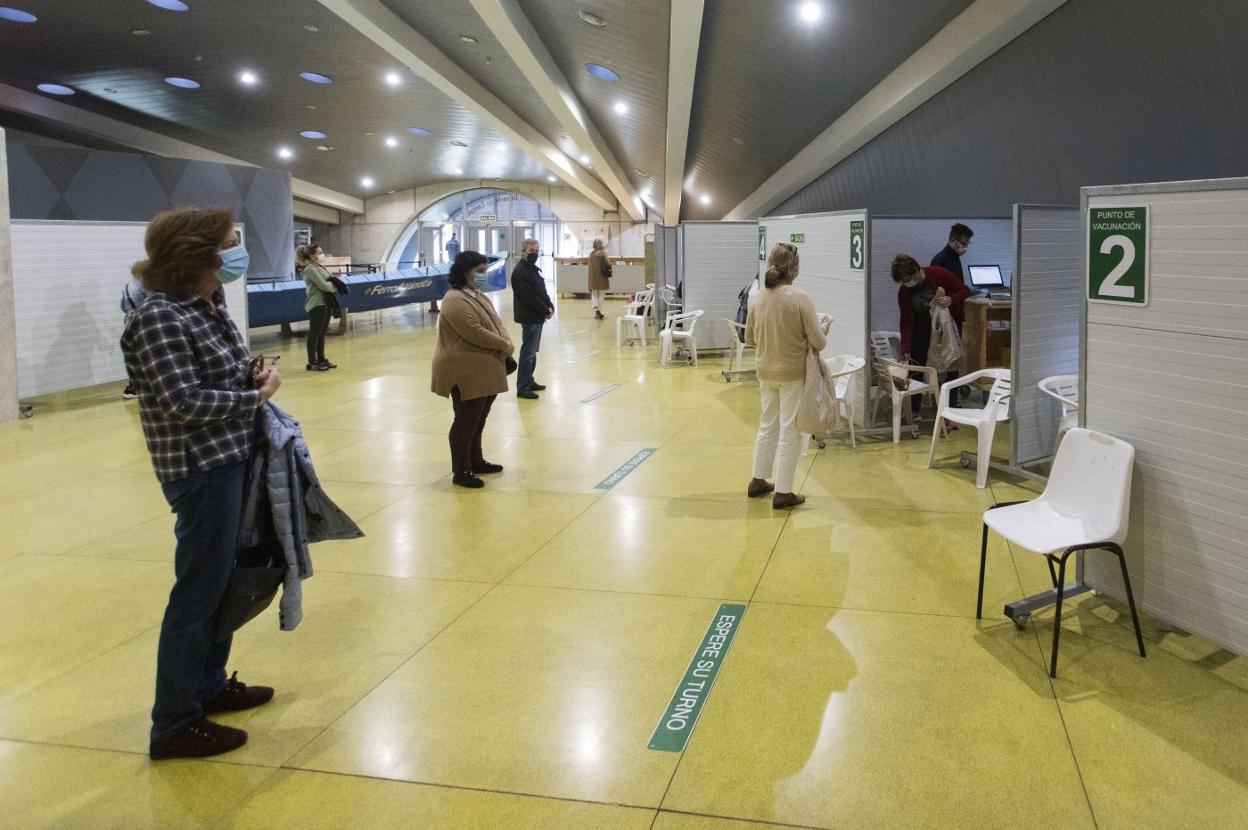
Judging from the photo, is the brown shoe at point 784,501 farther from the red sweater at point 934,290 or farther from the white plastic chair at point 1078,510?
the red sweater at point 934,290

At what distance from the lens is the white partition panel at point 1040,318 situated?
545 centimetres

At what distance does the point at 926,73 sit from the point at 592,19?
3778 mm

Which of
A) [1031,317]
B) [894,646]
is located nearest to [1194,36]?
[1031,317]

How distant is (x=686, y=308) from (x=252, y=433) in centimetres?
932

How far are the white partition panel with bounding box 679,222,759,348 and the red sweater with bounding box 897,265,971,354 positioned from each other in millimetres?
4412

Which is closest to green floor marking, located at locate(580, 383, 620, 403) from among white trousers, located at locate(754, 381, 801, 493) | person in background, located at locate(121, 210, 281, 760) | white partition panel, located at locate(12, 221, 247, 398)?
white trousers, located at locate(754, 381, 801, 493)

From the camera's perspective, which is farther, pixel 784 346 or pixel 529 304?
pixel 529 304

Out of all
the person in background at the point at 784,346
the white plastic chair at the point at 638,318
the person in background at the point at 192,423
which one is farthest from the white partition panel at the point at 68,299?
the person in background at the point at 192,423

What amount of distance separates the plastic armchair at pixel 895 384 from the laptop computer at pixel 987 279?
6.58 ft

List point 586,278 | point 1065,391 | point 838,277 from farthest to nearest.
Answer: point 586,278
point 838,277
point 1065,391

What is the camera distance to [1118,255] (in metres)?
3.43

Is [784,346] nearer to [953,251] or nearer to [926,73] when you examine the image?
[953,251]

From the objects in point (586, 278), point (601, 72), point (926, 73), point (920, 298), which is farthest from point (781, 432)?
point (586, 278)

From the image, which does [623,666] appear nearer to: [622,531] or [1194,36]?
[622,531]
